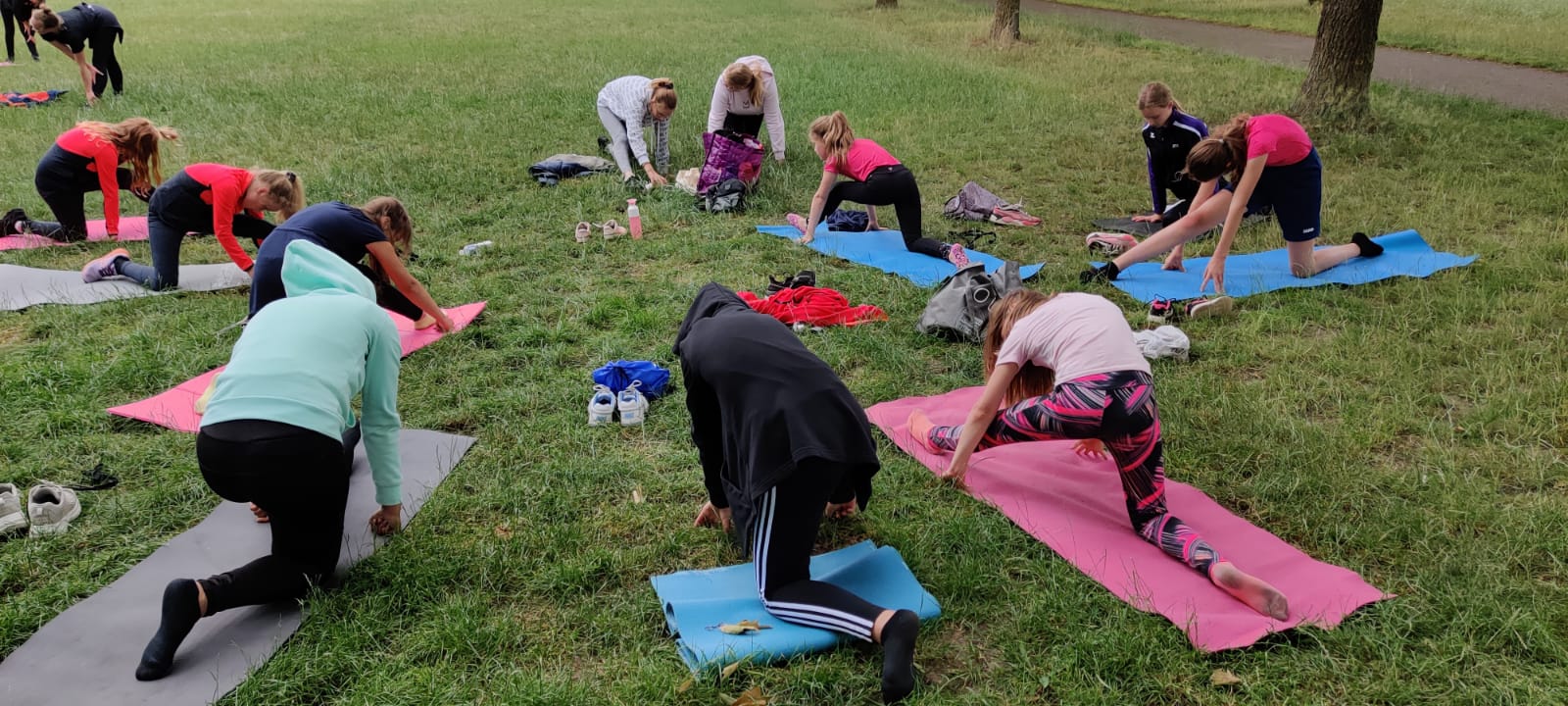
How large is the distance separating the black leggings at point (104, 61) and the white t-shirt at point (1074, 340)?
45.5 ft

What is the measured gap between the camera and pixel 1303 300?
585 cm

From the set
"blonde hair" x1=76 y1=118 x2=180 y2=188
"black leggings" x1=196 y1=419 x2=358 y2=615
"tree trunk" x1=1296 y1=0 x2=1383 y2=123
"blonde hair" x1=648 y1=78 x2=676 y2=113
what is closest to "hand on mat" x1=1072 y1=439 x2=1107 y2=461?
"black leggings" x1=196 y1=419 x2=358 y2=615

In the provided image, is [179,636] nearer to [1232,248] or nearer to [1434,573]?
[1434,573]

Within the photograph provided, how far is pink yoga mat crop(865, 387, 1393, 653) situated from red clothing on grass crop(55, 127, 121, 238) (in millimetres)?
6663

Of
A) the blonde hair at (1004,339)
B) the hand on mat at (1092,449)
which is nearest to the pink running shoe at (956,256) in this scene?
the hand on mat at (1092,449)

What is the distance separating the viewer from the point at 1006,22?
16.1m

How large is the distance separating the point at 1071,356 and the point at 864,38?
49.8 feet

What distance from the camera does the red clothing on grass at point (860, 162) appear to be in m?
7.13

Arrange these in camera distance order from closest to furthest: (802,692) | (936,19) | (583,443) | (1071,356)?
(802,692) < (1071,356) < (583,443) < (936,19)

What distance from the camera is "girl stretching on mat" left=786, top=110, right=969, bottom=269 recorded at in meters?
7.00

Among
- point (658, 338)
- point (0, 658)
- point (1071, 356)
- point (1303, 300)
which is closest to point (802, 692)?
point (1071, 356)

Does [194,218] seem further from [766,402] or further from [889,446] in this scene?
[766,402]

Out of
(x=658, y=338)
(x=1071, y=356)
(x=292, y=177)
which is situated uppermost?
(x=292, y=177)

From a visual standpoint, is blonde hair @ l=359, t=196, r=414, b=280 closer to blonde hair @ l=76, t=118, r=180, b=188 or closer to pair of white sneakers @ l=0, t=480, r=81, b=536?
pair of white sneakers @ l=0, t=480, r=81, b=536
